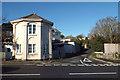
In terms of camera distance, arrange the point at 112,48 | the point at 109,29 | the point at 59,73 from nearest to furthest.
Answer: the point at 59,73
the point at 112,48
the point at 109,29

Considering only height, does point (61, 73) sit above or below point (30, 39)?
below

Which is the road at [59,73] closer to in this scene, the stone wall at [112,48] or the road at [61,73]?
the road at [61,73]

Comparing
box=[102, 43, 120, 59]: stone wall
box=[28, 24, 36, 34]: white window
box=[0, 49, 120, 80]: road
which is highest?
box=[28, 24, 36, 34]: white window

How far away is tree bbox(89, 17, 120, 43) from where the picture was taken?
28.5 meters

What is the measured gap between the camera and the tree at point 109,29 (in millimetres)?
28484

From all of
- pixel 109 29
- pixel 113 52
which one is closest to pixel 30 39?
pixel 113 52

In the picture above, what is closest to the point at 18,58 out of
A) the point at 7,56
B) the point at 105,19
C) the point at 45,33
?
the point at 7,56

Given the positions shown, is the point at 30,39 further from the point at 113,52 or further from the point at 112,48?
the point at 112,48

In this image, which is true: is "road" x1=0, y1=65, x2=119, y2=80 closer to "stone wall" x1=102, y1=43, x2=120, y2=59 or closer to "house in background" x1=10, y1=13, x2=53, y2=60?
"house in background" x1=10, y1=13, x2=53, y2=60

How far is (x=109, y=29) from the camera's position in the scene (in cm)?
3131

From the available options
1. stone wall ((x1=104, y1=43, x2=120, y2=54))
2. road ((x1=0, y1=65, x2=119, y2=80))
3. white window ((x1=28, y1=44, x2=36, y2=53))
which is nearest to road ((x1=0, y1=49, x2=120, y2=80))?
road ((x1=0, y1=65, x2=119, y2=80))

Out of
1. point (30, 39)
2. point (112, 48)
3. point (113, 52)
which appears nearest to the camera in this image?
point (30, 39)

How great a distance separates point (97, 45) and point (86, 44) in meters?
33.3

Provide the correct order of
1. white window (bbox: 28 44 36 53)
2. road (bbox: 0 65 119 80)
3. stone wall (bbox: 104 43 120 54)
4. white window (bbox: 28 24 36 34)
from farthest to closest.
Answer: stone wall (bbox: 104 43 120 54) < white window (bbox: 28 24 36 34) < white window (bbox: 28 44 36 53) < road (bbox: 0 65 119 80)
